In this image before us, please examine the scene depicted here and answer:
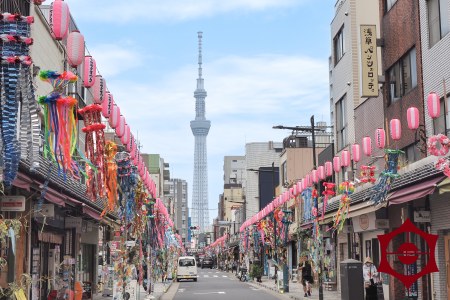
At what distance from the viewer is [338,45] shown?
39438 mm

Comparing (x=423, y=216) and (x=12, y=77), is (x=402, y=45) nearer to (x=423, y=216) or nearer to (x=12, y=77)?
(x=423, y=216)

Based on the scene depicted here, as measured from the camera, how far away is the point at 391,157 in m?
22.3

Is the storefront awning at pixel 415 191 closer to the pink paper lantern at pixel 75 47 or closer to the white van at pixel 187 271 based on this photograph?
the pink paper lantern at pixel 75 47

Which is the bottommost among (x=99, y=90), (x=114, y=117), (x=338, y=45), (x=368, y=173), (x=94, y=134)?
(x=94, y=134)

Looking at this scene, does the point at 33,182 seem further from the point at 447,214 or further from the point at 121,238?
the point at 447,214

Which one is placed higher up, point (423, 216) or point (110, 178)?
point (110, 178)

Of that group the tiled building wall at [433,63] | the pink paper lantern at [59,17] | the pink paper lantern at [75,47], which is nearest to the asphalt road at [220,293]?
the tiled building wall at [433,63]

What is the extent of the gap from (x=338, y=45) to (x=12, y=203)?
2644 cm

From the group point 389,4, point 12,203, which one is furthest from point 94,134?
point 389,4

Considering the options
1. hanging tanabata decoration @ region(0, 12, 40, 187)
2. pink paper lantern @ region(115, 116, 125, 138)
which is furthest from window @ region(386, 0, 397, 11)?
hanging tanabata decoration @ region(0, 12, 40, 187)

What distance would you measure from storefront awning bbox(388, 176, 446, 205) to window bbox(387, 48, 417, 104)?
21.7 ft

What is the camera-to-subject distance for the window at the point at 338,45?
38219 mm

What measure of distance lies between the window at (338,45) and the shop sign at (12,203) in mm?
24809

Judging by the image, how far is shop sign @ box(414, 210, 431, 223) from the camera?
23.7m
